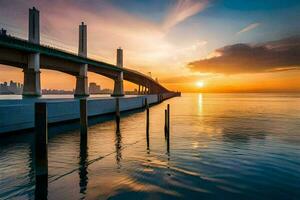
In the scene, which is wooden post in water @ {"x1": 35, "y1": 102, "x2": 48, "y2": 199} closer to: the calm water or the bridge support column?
the calm water

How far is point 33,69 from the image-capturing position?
53.8 m

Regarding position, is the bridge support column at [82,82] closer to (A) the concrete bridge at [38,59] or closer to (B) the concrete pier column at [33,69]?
(A) the concrete bridge at [38,59]

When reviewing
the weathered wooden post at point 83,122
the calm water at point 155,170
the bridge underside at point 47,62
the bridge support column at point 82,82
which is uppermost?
the bridge underside at point 47,62

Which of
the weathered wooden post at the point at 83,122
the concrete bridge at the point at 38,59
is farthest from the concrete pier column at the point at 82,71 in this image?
the weathered wooden post at the point at 83,122

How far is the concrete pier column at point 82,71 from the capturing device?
242 ft

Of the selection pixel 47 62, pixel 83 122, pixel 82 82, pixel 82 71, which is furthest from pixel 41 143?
pixel 82 82

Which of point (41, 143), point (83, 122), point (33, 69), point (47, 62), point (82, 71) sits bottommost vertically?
point (83, 122)

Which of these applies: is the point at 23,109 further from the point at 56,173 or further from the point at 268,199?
the point at 268,199

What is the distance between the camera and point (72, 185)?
336 inches

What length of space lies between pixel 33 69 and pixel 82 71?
66.7 ft

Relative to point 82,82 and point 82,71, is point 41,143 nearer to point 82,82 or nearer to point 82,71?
point 82,71

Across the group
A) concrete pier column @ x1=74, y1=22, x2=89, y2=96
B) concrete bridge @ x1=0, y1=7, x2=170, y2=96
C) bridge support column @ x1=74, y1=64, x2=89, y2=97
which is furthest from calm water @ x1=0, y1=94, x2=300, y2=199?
concrete pier column @ x1=74, y1=22, x2=89, y2=96

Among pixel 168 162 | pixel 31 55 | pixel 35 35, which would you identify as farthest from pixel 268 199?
pixel 35 35

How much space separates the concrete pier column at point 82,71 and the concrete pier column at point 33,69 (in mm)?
15063
